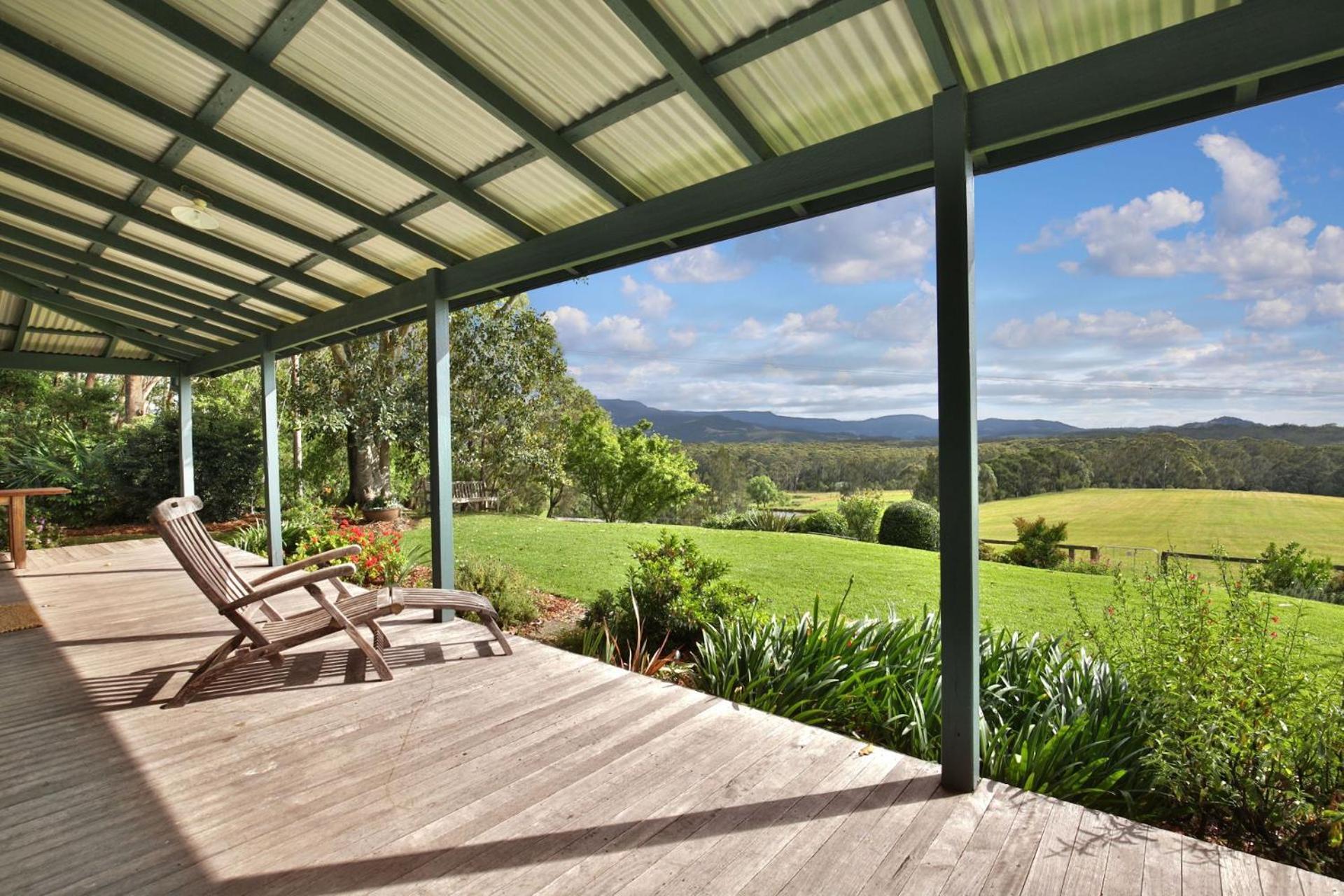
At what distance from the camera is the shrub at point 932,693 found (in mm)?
2746

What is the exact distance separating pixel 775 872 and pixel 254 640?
10.3 feet

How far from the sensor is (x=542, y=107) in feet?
10.5

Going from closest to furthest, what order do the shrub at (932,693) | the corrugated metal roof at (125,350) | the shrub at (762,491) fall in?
the shrub at (932,693)
the corrugated metal roof at (125,350)
the shrub at (762,491)

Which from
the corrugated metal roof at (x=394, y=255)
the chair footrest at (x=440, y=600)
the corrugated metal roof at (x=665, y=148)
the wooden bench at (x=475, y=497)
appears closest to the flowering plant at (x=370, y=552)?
the chair footrest at (x=440, y=600)

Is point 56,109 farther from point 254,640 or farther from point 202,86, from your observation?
point 254,640

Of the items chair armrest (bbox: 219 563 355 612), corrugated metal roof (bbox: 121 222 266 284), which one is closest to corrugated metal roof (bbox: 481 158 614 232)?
chair armrest (bbox: 219 563 355 612)

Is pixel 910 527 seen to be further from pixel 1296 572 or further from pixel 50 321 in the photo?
pixel 50 321

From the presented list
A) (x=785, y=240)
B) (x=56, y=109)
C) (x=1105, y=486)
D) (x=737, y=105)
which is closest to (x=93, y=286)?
A: (x=56, y=109)

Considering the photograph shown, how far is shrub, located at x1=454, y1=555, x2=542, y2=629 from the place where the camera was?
602cm

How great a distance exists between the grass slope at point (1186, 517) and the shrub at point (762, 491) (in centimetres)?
1305

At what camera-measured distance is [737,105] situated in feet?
9.47

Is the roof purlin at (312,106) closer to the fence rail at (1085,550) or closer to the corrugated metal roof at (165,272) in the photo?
the corrugated metal roof at (165,272)

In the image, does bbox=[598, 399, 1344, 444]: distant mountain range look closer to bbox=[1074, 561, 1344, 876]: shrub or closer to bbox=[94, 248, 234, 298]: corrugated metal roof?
bbox=[1074, 561, 1344, 876]: shrub

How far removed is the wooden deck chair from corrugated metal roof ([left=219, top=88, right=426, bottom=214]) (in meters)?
2.19
